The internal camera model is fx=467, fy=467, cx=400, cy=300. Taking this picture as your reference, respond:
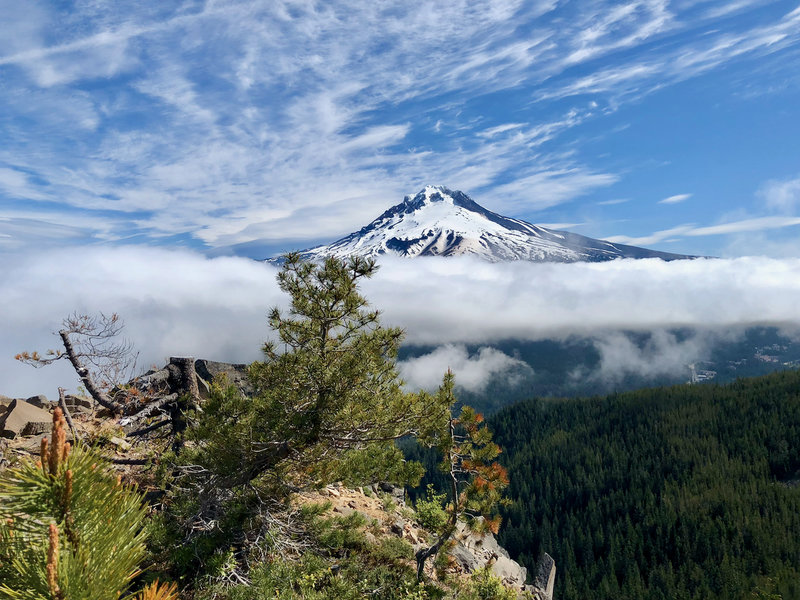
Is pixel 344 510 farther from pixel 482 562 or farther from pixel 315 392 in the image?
pixel 315 392

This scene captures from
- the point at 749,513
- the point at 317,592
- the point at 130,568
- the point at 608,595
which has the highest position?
the point at 130,568

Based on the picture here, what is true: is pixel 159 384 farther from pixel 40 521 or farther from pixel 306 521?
pixel 40 521

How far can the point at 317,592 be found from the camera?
954 cm

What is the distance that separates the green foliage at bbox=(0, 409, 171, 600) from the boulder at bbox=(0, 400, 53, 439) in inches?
546

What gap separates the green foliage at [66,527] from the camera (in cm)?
260

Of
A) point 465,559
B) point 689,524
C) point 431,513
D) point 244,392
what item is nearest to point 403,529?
point 431,513

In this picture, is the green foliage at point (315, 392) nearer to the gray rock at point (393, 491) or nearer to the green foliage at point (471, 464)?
the green foliage at point (471, 464)

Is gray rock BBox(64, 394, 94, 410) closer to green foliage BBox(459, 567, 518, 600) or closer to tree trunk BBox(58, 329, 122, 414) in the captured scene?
tree trunk BBox(58, 329, 122, 414)

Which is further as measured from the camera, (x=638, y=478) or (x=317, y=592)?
(x=638, y=478)

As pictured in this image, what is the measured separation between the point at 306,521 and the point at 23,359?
9.64m

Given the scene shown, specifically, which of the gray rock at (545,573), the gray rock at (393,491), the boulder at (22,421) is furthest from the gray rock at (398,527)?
the boulder at (22,421)

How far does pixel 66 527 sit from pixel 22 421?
51.2ft

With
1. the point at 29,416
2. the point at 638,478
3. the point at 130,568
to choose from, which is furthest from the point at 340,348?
the point at 638,478

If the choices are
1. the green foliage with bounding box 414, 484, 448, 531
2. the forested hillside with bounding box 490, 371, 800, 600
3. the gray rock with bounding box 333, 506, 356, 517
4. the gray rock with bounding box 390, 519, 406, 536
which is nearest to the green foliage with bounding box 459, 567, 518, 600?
the gray rock with bounding box 390, 519, 406, 536
